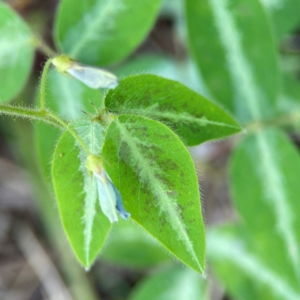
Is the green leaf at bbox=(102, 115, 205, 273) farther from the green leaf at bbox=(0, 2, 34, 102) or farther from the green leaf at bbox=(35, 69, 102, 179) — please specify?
the green leaf at bbox=(0, 2, 34, 102)

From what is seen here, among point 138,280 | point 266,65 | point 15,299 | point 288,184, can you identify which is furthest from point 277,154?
point 15,299

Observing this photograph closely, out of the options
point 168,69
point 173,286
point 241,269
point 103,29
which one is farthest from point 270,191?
point 103,29

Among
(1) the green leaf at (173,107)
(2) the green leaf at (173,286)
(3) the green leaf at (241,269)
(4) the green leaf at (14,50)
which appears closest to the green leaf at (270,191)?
(3) the green leaf at (241,269)

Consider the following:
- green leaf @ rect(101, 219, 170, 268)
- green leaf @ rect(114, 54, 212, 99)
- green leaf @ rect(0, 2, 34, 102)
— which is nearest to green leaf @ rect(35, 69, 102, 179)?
green leaf @ rect(0, 2, 34, 102)

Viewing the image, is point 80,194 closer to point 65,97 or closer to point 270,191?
point 65,97

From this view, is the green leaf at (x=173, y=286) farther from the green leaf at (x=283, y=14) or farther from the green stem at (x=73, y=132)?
the green stem at (x=73, y=132)

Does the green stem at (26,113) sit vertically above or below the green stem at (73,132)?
above
